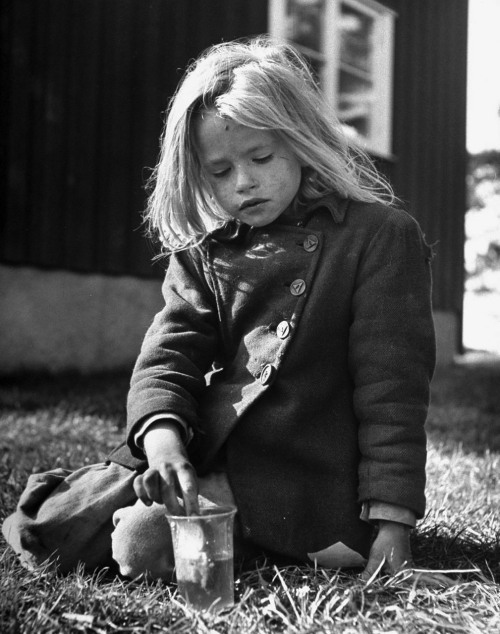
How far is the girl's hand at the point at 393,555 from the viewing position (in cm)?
171

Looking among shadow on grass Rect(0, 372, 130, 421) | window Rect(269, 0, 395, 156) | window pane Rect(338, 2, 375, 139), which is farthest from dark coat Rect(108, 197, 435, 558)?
window pane Rect(338, 2, 375, 139)

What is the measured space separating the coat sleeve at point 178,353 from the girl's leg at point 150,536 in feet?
0.47

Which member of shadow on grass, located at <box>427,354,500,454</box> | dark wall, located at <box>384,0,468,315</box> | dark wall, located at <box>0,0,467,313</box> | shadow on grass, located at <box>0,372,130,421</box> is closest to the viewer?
shadow on grass, located at <box>427,354,500,454</box>

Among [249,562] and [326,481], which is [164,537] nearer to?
[249,562]

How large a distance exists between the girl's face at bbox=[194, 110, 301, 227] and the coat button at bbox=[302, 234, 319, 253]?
108mm

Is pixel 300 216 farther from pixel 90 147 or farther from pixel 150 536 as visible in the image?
pixel 90 147

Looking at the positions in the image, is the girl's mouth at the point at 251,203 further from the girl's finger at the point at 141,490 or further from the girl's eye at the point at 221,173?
the girl's finger at the point at 141,490

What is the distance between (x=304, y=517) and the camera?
1.82m

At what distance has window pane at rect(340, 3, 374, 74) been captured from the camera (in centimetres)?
846

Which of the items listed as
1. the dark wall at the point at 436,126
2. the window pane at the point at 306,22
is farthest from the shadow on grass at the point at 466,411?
the window pane at the point at 306,22

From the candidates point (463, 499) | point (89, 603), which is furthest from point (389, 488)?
point (463, 499)

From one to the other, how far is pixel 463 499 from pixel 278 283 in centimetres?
100

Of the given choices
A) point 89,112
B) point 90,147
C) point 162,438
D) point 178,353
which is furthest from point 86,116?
point 162,438

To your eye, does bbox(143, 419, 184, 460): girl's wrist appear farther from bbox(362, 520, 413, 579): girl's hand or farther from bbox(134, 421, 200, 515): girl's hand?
bbox(362, 520, 413, 579): girl's hand
